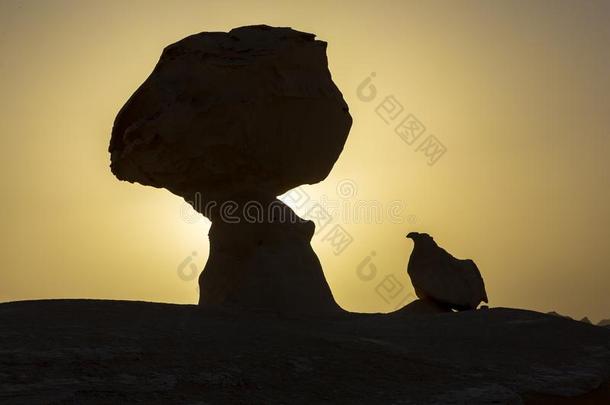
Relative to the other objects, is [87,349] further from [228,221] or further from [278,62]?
[278,62]

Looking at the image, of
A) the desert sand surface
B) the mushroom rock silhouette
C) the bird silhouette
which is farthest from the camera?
the bird silhouette

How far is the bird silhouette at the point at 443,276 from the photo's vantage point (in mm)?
13719

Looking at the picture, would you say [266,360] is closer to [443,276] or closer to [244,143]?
[244,143]

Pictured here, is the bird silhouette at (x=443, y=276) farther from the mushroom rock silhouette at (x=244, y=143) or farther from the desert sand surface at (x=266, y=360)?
the desert sand surface at (x=266, y=360)

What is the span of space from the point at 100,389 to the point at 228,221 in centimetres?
662

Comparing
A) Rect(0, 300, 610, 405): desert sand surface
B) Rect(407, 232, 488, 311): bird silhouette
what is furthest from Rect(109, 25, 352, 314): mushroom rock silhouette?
Rect(407, 232, 488, 311): bird silhouette

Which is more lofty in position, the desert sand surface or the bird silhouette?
the bird silhouette

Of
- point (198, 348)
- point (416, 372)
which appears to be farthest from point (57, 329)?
point (416, 372)

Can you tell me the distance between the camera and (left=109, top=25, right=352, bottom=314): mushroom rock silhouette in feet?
33.8

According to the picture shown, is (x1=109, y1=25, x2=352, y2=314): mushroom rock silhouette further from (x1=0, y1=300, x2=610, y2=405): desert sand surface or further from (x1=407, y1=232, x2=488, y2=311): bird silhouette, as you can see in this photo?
(x1=407, y1=232, x2=488, y2=311): bird silhouette

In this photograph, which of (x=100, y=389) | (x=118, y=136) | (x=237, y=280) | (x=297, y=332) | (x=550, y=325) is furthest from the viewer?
(x=118, y=136)

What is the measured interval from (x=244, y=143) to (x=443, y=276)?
5.85m

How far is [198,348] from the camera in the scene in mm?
5652

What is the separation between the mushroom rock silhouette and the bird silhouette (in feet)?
12.3
